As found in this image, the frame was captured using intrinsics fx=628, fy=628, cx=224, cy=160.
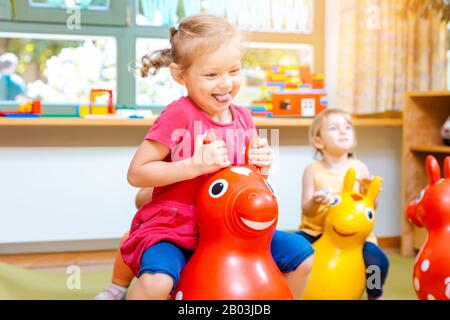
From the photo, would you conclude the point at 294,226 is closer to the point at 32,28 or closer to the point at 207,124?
the point at 32,28

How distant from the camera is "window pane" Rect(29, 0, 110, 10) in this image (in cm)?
309

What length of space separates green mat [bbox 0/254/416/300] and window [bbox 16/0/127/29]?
1257 millimetres

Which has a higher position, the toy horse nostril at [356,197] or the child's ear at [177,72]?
the child's ear at [177,72]

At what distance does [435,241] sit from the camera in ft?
5.61

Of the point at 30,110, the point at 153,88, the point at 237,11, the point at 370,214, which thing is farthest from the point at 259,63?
the point at 370,214

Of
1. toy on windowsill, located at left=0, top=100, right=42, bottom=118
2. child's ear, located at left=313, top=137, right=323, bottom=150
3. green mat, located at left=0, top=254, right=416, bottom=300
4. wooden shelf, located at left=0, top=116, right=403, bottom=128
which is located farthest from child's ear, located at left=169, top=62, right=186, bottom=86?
toy on windowsill, located at left=0, top=100, right=42, bottom=118

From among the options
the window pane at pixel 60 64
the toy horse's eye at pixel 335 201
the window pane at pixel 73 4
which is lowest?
the toy horse's eye at pixel 335 201

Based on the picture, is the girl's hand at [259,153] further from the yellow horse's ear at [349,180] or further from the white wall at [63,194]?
the white wall at [63,194]

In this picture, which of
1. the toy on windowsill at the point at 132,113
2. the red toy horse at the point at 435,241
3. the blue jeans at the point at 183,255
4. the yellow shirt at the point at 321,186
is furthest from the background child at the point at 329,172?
the toy on windowsill at the point at 132,113

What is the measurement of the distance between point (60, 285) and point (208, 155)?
4.70 feet

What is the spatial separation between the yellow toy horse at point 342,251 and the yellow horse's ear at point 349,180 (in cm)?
4

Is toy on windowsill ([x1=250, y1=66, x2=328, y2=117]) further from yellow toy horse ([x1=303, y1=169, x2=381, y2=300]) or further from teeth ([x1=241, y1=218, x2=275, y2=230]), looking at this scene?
teeth ([x1=241, y1=218, x2=275, y2=230])

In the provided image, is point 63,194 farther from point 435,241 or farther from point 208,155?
point 208,155

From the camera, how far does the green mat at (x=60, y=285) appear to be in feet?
7.22
